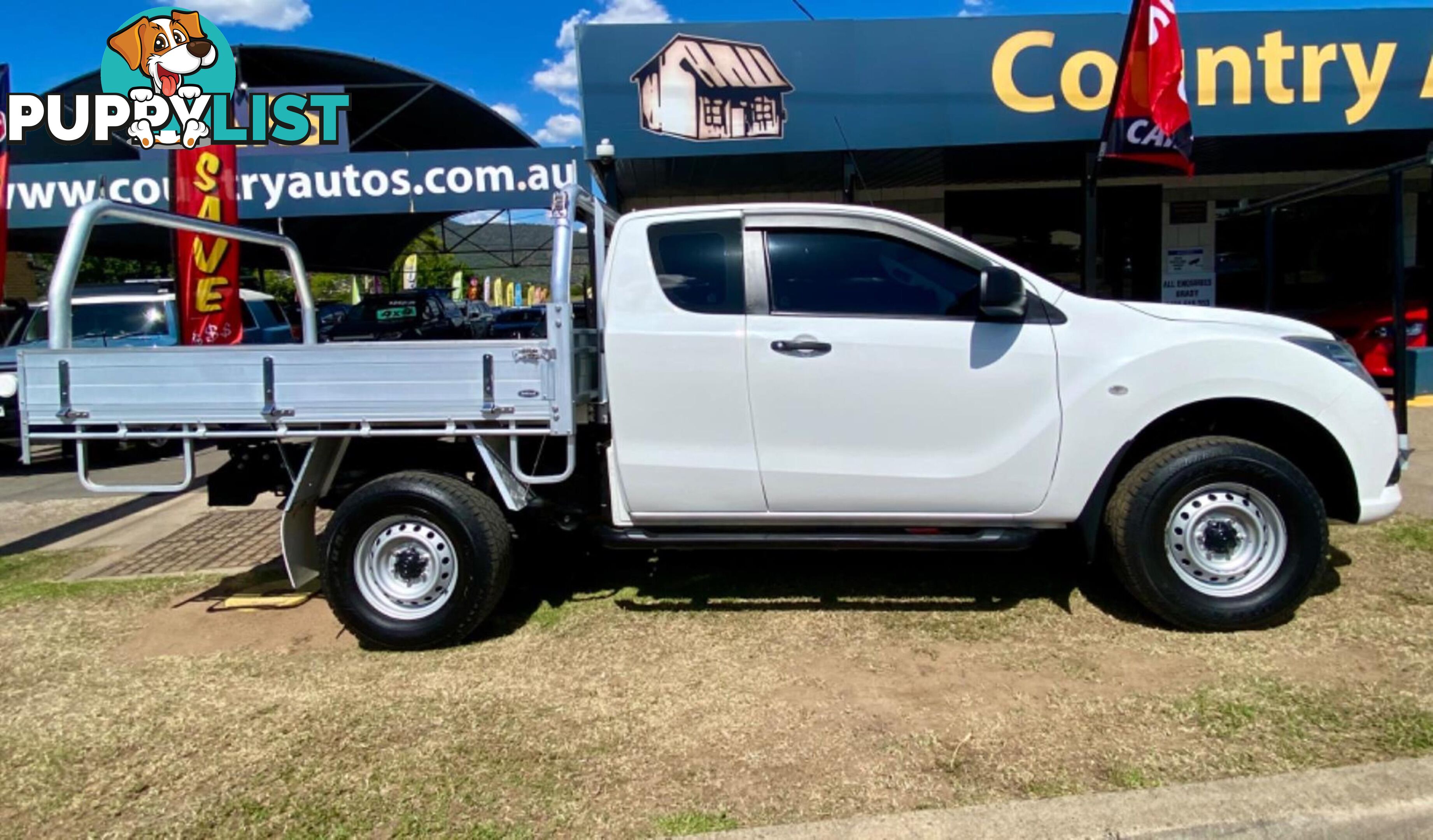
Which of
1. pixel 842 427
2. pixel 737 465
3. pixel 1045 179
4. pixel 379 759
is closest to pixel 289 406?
pixel 379 759

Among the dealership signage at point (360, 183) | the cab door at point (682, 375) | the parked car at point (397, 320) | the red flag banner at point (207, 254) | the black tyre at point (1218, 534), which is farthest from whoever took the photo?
the parked car at point (397, 320)

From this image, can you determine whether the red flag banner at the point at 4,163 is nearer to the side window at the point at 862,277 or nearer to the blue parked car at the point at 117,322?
the blue parked car at the point at 117,322

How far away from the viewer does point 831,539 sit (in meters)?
4.27

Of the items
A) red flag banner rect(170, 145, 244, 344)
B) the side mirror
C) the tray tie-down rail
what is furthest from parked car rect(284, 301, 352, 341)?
the side mirror

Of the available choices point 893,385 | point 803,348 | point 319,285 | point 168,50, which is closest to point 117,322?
point 168,50

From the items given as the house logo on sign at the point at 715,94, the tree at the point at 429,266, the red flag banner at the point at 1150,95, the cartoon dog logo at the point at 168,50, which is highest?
the tree at the point at 429,266

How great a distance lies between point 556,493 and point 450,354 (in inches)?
38.7

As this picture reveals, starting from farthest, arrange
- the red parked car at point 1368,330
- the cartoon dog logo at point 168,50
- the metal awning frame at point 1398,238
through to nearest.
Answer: the red parked car at point 1368,330
the cartoon dog logo at point 168,50
the metal awning frame at point 1398,238

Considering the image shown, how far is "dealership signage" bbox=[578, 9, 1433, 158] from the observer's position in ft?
32.4

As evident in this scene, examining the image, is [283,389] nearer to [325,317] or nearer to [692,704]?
[692,704]

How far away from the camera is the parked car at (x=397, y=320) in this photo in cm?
1755

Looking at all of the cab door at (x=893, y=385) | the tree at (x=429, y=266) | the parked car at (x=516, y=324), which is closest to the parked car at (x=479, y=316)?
the parked car at (x=516, y=324)

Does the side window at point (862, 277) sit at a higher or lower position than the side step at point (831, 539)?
higher

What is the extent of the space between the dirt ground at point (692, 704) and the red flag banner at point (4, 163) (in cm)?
423
